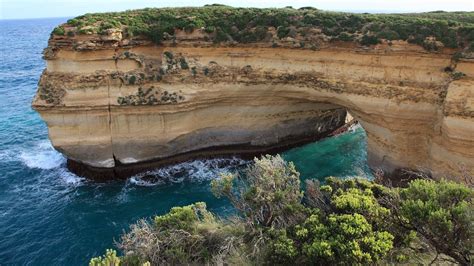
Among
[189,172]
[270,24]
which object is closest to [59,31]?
[189,172]

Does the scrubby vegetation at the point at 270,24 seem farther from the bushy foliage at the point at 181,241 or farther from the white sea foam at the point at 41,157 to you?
the bushy foliage at the point at 181,241

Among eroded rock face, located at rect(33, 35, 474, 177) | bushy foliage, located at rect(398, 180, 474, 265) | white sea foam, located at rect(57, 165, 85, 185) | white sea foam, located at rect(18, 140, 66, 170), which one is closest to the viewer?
bushy foliage, located at rect(398, 180, 474, 265)

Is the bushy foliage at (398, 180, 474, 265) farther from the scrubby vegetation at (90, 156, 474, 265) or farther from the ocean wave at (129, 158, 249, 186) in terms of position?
the ocean wave at (129, 158, 249, 186)

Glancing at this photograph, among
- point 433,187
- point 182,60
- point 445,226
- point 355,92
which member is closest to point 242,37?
point 182,60

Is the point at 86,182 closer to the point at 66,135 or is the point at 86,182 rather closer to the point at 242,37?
the point at 66,135

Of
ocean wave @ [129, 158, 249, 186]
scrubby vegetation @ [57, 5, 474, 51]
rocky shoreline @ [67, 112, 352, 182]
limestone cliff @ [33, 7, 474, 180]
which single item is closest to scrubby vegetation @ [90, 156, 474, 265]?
limestone cliff @ [33, 7, 474, 180]

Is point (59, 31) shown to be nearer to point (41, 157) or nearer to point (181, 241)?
point (41, 157)
